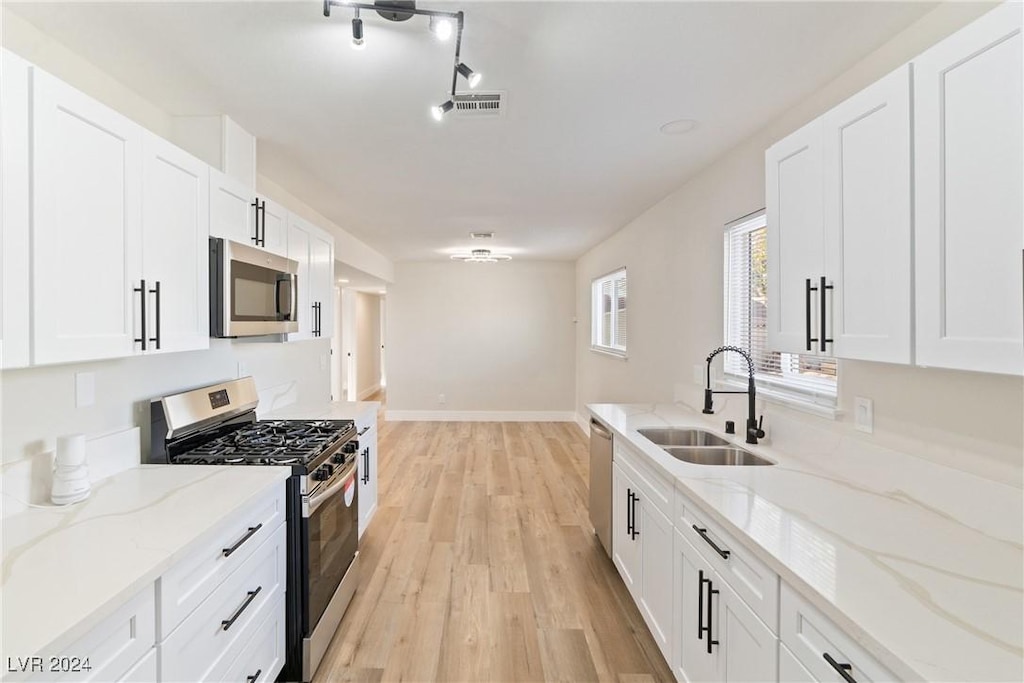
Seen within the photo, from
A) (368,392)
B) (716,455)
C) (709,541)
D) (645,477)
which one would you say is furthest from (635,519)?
(368,392)

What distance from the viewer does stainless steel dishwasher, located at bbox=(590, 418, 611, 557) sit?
279cm

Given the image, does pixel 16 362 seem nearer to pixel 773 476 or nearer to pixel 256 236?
pixel 256 236

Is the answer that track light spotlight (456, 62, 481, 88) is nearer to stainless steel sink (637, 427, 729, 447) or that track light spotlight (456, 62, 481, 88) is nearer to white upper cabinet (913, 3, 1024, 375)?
white upper cabinet (913, 3, 1024, 375)

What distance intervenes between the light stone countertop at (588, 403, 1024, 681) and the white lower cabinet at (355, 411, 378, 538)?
1.95m

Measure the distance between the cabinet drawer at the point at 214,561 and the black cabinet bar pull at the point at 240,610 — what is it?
14 cm

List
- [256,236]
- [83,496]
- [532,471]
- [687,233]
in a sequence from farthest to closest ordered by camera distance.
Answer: [532,471], [687,233], [256,236], [83,496]

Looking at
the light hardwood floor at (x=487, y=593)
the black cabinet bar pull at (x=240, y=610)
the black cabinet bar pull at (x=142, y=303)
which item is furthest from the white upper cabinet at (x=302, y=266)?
the light hardwood floor at (x=487, y=593)

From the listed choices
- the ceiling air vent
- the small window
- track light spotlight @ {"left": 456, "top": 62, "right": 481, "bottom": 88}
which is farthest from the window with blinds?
the small window

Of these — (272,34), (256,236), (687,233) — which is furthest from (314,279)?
(687,233)

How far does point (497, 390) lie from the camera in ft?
24.1

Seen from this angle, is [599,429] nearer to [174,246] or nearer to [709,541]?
[709,541]

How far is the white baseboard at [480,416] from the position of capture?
23.8 feet

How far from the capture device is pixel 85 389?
1.70 metres

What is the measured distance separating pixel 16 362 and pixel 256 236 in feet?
4.31
